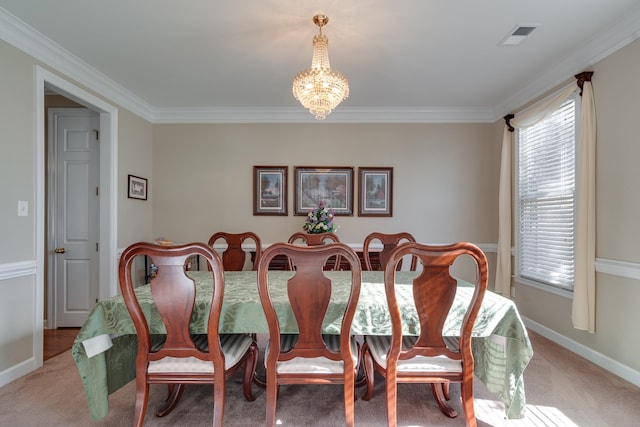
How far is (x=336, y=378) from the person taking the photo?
162 cm

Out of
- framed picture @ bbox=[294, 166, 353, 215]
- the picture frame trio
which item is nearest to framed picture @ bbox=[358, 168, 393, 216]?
the picture frame trio

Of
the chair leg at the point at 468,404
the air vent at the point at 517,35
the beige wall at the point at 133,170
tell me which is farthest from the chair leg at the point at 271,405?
the air vent at the point at 517,35

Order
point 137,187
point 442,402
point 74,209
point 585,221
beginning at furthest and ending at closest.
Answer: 1. point 137,187
2. point 74,209
3. point 585,221
4. point 442,402

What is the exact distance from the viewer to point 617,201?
248 centimetres

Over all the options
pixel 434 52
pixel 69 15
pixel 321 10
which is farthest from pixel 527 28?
pixel 69 15

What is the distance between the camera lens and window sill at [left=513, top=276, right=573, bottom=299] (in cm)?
300

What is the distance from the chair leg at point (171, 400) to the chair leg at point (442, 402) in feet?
5.42

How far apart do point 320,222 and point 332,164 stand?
0.93m

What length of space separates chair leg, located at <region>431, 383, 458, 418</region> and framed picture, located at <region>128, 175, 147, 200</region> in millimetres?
3774

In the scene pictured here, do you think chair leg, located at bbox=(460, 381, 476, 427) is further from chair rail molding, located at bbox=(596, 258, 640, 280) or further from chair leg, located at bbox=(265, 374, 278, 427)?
chair rail molding, located at bbox=(596, 258, 640, 280)

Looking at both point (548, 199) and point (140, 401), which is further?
point (548, 199)

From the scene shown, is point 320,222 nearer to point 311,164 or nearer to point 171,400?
point 311,164

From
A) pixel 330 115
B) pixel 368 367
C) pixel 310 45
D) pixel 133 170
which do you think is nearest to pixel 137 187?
pixel 133 170

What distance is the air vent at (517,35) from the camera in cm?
247
